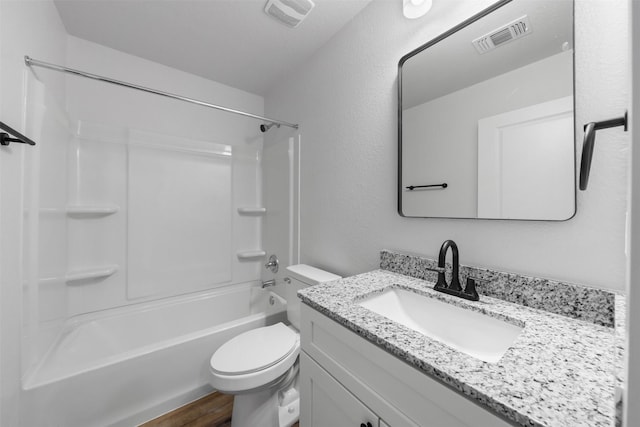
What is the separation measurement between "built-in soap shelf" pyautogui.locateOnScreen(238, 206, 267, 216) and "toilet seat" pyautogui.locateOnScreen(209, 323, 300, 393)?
117cm

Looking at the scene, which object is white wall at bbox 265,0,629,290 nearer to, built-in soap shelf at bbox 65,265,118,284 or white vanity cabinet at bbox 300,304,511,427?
white vanity cabinet at bbox 300,304,511,427

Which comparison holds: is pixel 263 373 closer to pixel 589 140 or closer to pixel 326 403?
pixel 326 403

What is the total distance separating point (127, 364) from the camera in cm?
127

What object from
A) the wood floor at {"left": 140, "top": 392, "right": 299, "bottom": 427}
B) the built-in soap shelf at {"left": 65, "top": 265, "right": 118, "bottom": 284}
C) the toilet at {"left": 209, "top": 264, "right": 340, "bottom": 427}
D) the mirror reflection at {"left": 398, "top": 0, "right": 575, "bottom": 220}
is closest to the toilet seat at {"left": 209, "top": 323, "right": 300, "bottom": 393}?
the toilet at {"left": 209, "top": 264, "right": 340, "bottom": 427}

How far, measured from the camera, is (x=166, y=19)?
56.5 inches

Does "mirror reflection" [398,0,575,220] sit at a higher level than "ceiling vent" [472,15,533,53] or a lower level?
lower

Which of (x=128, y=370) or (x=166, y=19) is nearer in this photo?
(x=128, y=370)

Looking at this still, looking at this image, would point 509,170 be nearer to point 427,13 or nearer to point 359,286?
point 359,286

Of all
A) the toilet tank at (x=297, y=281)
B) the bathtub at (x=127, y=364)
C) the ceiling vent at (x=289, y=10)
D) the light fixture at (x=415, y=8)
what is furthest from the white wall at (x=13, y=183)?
the light fixture at (x=415, y=8)

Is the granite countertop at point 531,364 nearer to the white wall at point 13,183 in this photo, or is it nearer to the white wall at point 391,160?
the white wall at point 391,160

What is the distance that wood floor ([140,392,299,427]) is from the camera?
1338mm

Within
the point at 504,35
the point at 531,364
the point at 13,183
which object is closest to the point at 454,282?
the point at 531,364

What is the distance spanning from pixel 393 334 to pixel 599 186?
28.3 inches

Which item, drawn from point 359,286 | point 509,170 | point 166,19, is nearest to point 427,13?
point 509,170
